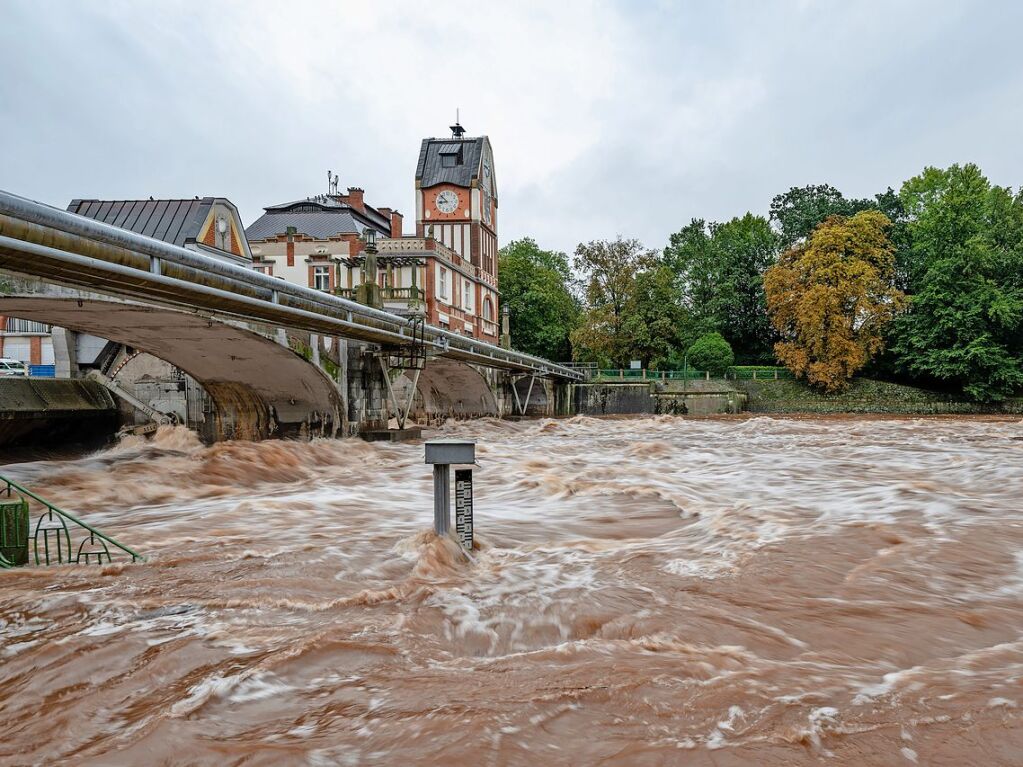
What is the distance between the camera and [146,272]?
10305 millimetres

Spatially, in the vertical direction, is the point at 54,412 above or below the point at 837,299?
below

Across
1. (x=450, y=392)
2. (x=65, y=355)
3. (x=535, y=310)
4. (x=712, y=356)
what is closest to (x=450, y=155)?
(x=535, y=310)

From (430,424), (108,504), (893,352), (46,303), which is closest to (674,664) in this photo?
(108,504)

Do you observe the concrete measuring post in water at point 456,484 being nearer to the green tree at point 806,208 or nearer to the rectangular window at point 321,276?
the rectangular window at point 321,276

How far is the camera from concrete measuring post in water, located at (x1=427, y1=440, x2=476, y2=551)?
18.6 ft

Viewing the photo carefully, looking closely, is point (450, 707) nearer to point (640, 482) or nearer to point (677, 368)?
point (640, 482)

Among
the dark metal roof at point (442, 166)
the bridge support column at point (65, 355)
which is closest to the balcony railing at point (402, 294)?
the bridge support column at point (65, 355)

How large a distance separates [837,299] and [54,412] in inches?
1633

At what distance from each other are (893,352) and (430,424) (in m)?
30.9

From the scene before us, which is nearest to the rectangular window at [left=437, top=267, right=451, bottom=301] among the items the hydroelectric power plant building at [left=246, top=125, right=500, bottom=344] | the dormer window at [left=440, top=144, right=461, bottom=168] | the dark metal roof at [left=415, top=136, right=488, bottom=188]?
the hydroelectric power plant building at [left=246, top=125, right=500, bottom=344]

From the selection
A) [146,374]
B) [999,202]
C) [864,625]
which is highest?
[999,202]

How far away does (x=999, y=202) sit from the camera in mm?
47875

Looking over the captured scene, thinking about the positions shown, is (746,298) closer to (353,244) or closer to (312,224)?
(353,244)

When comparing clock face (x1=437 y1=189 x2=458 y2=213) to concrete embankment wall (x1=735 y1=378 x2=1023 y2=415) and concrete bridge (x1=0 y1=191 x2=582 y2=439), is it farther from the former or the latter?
concrete bridge (x1=0 y1=191 x2=582 y2=439)
